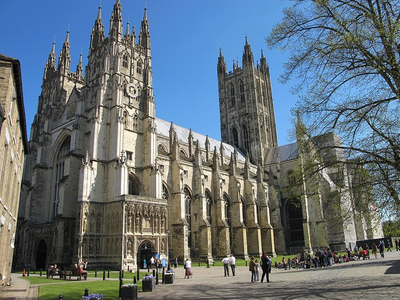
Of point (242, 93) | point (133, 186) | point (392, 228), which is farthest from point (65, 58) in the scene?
point (392, 228)

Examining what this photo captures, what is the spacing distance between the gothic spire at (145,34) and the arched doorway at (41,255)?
85.6 feet

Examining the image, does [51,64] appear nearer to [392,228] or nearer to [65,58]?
[65,58]

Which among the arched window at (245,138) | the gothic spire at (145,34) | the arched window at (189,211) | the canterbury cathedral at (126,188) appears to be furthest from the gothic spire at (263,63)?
the arched window at (189,211)

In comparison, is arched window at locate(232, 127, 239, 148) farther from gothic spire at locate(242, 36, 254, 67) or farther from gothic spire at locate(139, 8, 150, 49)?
gothic spire at locate(139, 8, 150, 49)

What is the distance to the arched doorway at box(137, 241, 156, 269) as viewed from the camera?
103ft

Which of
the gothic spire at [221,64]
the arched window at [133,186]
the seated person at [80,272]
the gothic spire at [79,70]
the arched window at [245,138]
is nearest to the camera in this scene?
the seated person at [80,272]

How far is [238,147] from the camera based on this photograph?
66812 millimetres

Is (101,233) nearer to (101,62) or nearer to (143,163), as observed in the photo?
(143,163)

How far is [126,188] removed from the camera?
106 ft

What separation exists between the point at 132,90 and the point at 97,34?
978cm

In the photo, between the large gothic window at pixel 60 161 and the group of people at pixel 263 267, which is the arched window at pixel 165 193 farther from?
the group of people at pixel 263 267

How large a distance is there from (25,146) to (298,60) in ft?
61.6

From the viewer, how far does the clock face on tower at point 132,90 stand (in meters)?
37.4

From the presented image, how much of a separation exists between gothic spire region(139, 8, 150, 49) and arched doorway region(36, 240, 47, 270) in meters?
26.1
